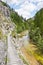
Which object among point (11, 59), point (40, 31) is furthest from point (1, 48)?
point (40, 31)

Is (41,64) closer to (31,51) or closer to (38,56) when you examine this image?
(38,56)

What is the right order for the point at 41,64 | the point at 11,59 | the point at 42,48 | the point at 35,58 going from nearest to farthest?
1. the point at 11,59
2. the point at 41,64
3. the point at 35,58
4. the point at 42,48

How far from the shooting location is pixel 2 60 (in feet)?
109

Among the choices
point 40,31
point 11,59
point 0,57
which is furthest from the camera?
point 40,31

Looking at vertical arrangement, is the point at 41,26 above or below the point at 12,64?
above

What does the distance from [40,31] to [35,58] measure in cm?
3297

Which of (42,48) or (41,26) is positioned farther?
(41,26)

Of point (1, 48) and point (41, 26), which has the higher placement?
point (41, 26)

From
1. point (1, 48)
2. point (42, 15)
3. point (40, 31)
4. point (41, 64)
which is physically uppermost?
point (42, 15)

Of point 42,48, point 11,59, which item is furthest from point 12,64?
point 42,48

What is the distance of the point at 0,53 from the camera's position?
108ft

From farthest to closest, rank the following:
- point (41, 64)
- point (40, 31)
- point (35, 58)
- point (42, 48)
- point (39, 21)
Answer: point (39, 21) < point (40, 31) < point (42, 48) < point (35, 58) < point (41, 64)

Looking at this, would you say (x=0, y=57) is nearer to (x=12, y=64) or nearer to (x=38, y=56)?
(x=12, y=64)

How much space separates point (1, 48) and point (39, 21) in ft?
265
